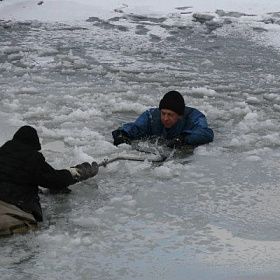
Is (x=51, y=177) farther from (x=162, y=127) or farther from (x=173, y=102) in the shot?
(x=162, y=127)

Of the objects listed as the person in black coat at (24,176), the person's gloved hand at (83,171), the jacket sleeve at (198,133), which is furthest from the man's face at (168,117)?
the person in black coat at (24,176)

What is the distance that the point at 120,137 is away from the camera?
7.57m

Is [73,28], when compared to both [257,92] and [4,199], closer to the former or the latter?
[257,92]

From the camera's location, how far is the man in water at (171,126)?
7.48 meters

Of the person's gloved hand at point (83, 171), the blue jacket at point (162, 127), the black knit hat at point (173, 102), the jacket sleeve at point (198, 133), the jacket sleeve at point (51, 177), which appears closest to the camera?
the jacket sleeve at point (51, 177)

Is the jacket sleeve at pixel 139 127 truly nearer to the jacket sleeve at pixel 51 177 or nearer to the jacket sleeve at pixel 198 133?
the jacket sleeve at pixel 198 133

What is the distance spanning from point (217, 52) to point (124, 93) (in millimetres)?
5728

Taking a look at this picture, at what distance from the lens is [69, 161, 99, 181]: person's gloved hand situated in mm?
6045

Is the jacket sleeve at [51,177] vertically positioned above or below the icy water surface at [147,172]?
above

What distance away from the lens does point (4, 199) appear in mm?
5117

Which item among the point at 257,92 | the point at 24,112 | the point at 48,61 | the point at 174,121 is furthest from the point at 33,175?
the point at 48,61

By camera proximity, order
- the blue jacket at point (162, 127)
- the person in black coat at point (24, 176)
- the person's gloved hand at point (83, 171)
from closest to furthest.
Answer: the person in black coat at point (24, 176), the person's gloved hand at point (83, 171), the blue jacket at point (162, 127)

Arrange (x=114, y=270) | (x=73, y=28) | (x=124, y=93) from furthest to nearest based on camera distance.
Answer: (x=73, y=28) < (x=124, y=93) < (x=114, y=270)

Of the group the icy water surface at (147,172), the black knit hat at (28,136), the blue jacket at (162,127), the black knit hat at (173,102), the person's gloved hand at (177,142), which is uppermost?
the black knit hat at (28,136)
